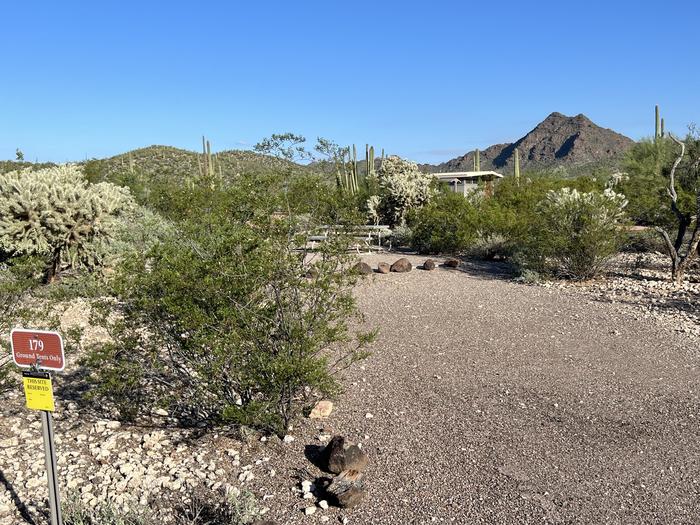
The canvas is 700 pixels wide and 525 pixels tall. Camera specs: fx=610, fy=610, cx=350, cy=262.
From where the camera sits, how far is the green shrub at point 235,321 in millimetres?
4973

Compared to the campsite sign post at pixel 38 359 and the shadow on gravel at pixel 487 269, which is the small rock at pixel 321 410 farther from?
the shadow on gravel at pixel 487 269

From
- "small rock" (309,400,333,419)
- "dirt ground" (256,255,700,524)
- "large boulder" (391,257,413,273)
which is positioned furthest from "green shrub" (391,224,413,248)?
"small rock" (309,400,333,419)

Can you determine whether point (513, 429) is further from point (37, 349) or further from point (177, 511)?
point (37, 349)

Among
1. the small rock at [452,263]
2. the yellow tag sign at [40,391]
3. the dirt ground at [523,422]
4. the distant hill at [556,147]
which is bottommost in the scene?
the dirt ground at [523,422]

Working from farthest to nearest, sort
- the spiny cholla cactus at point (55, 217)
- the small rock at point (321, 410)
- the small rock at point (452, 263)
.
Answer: the small rock at point (452, 263) < the spiny cholla cactus at point (55, 217) < the small rock at point (321, 410)

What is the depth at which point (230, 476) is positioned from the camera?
4.82 meters

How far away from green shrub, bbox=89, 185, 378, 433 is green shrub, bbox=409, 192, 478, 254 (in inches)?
517

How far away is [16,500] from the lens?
14.4ft

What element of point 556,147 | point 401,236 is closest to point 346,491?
point 401,236

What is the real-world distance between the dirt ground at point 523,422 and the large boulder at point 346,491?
0.26 ft

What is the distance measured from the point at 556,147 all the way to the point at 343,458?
92.5 meters

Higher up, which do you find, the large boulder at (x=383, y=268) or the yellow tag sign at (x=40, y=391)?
the yellow tag sign at (x=40, y=391)

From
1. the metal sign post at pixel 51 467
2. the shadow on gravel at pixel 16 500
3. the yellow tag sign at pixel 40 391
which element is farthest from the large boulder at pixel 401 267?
the yellow tag sign at pixel 40 391

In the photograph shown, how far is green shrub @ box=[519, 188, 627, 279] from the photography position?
43.8 ft
